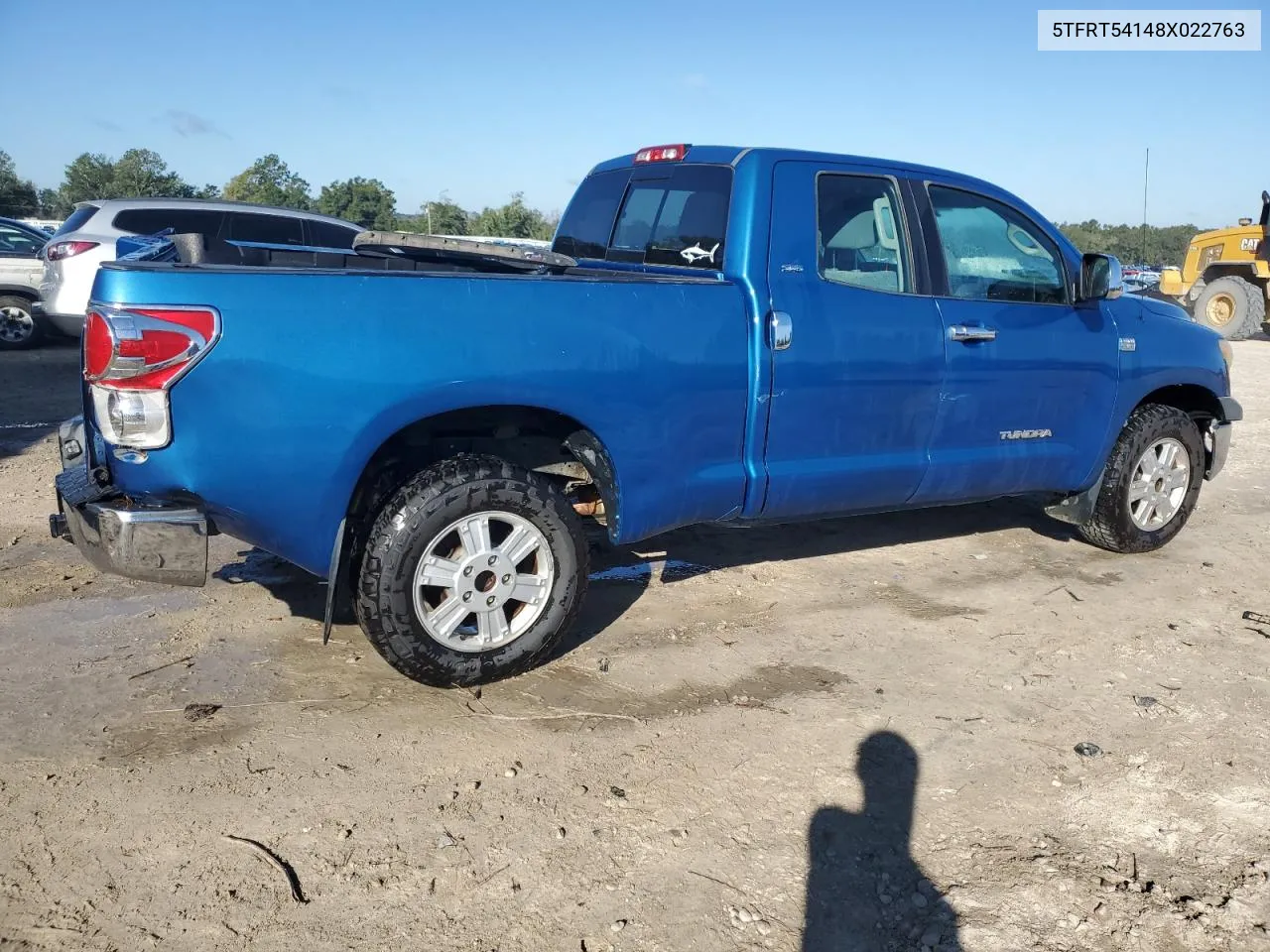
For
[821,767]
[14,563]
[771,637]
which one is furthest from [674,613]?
[14,563]

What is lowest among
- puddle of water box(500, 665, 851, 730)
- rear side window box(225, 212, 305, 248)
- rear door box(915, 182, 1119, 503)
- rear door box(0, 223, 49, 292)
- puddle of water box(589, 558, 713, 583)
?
puddle of water box(500, 665, 851, 730)

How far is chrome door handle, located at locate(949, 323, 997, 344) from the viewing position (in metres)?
4.55

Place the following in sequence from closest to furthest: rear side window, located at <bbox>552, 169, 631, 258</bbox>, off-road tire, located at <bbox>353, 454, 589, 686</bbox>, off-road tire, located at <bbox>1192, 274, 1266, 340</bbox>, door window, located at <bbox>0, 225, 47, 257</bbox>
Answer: off-road tire, located at <bbox>353, 454, 589, 686</bbox> < rear side window, located at <bbox>552, 169, 631, 258</bbox> < door window, located at <bbox>0, 225, 47, 257</bbox> < off-road tire, located at <bbox>1192, 274, 1266, 340</bbox>

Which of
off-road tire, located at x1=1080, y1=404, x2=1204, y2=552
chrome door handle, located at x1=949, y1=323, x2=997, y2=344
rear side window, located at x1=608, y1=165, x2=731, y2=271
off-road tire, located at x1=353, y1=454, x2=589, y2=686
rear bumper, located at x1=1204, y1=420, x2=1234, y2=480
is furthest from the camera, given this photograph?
rear bumper, located at x1=1204, y1=420, x2=1234, y2=480

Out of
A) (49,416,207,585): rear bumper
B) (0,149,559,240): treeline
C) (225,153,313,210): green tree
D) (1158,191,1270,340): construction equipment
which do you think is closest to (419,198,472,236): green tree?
(0,149,559,240): treeline

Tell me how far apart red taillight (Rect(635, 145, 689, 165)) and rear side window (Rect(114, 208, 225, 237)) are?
6.72 m

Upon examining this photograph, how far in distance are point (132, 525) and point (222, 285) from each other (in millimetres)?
Answer: 768

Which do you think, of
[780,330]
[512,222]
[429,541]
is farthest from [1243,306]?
[512,222]

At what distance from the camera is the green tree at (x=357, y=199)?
53562 millimetres

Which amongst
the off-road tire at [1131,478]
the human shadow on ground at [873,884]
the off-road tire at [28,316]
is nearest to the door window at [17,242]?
the off-road tire at [28,316]

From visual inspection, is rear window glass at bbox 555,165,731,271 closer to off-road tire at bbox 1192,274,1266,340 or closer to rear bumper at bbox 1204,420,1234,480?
rear bumper at bbox 1204,420,1234,480

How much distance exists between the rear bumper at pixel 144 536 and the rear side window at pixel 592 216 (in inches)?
102

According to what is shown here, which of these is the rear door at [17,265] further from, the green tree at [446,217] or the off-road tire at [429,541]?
the green tree at [446,217]

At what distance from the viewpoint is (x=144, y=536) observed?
314cm
